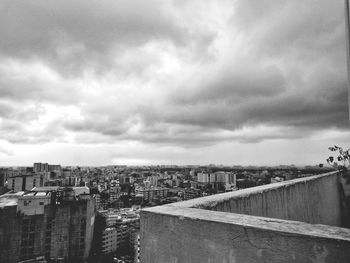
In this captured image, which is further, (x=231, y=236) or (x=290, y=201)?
(x=290, y=201)

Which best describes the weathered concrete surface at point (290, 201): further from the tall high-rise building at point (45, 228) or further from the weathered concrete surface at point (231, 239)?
the tall high-rise building at point (45, 228)

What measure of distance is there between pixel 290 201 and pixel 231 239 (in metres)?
2.14

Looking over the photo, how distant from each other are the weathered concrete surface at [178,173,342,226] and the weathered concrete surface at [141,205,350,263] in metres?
0.34

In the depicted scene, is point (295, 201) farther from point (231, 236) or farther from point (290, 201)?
point (231, 236)

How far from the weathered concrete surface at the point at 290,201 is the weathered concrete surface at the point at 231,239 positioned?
344mm

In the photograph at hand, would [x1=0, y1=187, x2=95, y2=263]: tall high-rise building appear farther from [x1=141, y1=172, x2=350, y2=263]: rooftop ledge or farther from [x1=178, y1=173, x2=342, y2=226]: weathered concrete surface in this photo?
[x1=141, y1=172, x2=350, y2=263]: rooftop ledge

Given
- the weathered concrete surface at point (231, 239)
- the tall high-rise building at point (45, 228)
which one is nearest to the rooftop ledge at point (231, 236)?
the weathered concrete surface at point (231, 239)

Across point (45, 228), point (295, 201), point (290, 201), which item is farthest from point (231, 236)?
point (45, 228)

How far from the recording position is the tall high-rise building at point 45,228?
73.9 feet

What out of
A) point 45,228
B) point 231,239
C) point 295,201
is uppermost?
point 231,239

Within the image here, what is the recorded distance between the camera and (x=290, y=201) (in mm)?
3006

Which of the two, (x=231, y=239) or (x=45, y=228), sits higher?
(x=231, y=239)

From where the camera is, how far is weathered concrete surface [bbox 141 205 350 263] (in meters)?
1.05

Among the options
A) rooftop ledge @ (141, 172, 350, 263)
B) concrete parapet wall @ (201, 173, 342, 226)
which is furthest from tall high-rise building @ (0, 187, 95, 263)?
rooftop ledge @ (141, 172, 350, 263)
